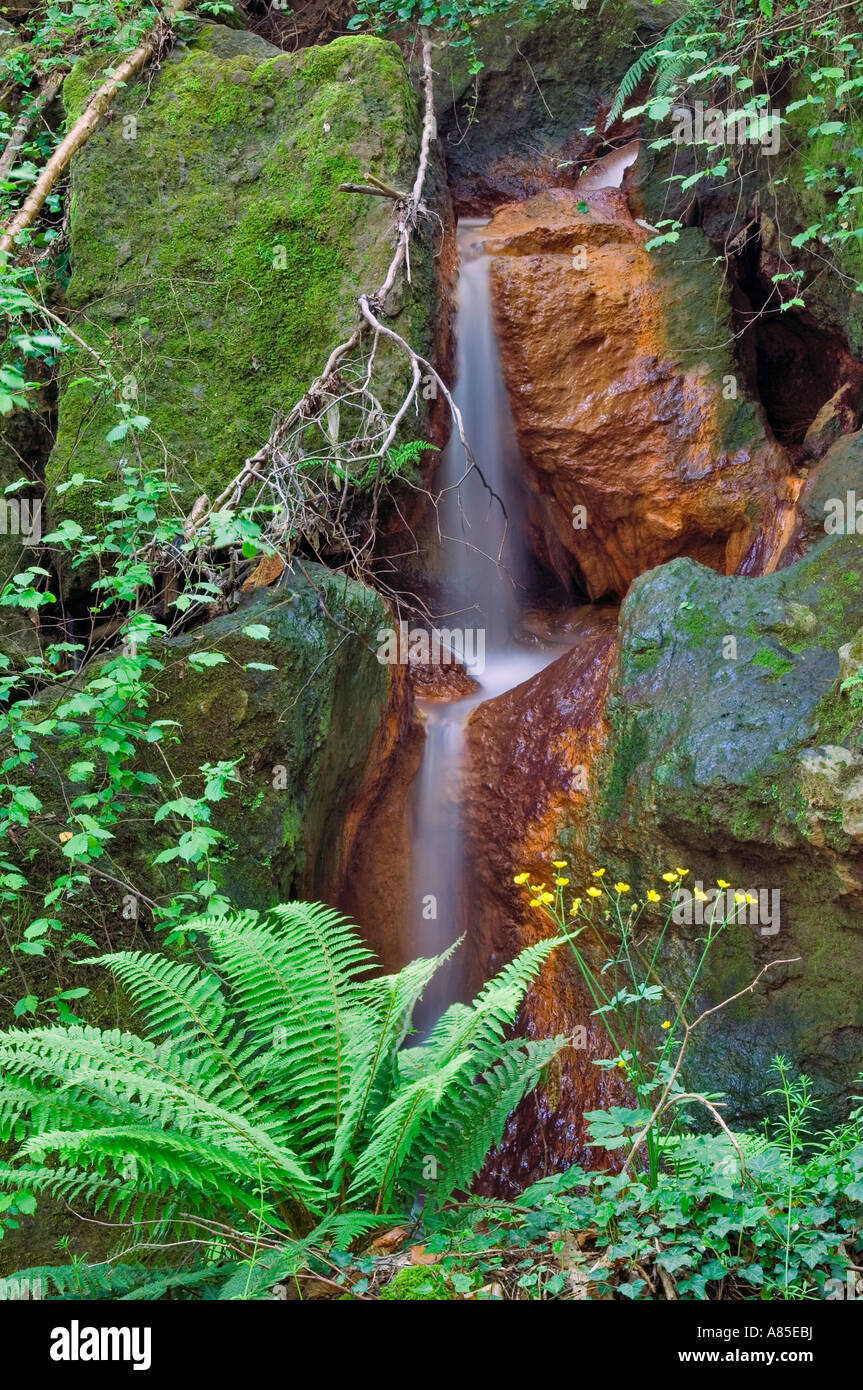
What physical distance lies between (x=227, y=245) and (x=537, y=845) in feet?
13.1

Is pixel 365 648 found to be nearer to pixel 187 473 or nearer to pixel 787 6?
pixel 187 473

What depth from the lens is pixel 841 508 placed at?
552cm

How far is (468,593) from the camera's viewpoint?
7.77 metres

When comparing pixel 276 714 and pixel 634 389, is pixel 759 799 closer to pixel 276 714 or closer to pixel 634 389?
pixel 276 714

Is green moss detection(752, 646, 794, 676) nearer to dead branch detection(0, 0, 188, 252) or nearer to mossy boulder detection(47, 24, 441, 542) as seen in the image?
mossy boulder detection(47, 24, 441, 542)

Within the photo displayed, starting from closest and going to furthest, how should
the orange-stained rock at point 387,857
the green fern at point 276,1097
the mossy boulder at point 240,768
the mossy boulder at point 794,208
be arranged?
the green fern at point 276,1097
the mossy boulder at point 240,768
the mossy boulder at point 794,208
the orange-stained rock at point 387,857


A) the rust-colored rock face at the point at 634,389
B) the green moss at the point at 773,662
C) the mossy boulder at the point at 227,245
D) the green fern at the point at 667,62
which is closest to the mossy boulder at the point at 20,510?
the mossy boulder at the point at 227,245

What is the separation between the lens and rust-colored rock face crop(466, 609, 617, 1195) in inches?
207

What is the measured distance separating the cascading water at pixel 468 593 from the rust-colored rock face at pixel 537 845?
15cm

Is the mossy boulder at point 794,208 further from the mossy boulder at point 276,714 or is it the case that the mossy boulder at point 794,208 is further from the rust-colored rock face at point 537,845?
the mossy boulder at point 276,714

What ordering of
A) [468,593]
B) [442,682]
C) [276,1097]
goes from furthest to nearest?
[468,593], [442,682], [276,1097]

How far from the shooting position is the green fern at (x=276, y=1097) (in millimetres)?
2871

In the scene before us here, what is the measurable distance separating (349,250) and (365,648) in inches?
99.7

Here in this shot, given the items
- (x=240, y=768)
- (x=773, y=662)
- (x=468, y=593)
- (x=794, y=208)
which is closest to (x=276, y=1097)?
(x=240, y=768)
